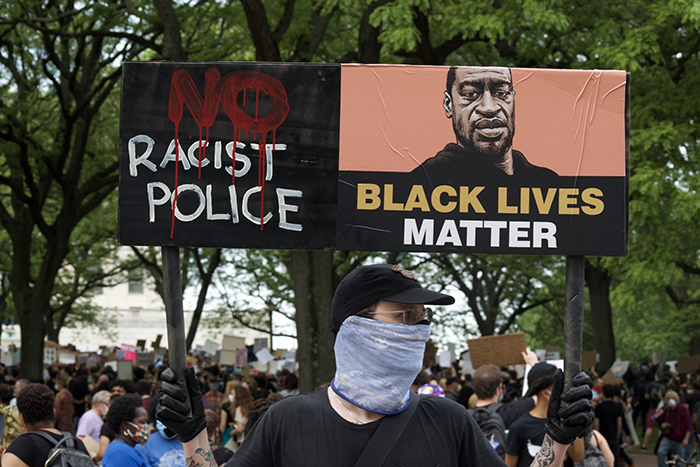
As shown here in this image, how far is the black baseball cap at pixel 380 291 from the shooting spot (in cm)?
248

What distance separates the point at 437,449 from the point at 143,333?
66.8 m

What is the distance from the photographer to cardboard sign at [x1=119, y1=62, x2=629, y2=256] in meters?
3.15

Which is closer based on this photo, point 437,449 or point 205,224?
point 437,449

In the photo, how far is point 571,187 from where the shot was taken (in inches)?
124

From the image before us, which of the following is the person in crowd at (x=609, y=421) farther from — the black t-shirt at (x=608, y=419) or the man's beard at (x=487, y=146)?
the man's beard at (x=487, y=146)

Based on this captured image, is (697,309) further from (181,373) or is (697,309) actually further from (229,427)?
(181,373)

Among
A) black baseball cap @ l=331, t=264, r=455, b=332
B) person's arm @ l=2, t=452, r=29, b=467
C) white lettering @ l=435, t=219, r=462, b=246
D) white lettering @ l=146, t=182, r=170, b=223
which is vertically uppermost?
white lettering @ l=146, t=182, r=170, b=223

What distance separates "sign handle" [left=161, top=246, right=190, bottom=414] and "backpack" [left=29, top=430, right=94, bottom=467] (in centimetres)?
245

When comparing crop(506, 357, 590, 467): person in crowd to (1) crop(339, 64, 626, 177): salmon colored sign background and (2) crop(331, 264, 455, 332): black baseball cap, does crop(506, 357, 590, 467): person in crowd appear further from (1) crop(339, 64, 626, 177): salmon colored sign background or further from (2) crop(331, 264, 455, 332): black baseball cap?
(2) crop(331, 264, 455, 332): black baseball cap

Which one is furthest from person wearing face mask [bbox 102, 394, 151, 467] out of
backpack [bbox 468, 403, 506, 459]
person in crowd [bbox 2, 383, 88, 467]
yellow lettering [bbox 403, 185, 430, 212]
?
yellow lettering [bbox 403, 185, 430, 212]

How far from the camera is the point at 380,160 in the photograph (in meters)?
3.20

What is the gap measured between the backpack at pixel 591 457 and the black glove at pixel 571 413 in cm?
295

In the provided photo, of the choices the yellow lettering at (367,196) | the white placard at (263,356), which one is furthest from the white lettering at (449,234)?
the white placard at (263,356)

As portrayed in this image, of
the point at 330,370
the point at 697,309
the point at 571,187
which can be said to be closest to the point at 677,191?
the point at 330,370
